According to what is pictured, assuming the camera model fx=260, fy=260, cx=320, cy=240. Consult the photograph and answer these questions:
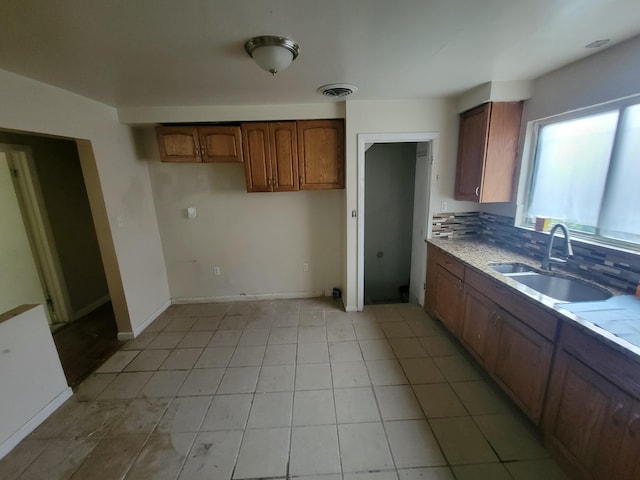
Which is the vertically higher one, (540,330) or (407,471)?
→ (540,330)

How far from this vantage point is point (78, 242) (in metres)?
3.30

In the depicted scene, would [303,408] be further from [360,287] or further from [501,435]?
[360,287]

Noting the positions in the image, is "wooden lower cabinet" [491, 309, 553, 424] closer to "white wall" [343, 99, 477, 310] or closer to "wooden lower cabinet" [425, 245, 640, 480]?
"wooden lower cabinet" [425, 245, 640, 480]

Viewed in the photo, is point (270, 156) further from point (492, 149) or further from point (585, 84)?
point (585, 84)

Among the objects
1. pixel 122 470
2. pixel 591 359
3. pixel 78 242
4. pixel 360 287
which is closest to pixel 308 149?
pixel 360 287

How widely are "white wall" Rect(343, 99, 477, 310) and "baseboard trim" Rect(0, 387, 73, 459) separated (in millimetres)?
2781

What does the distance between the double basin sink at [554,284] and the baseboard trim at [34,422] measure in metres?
3.41

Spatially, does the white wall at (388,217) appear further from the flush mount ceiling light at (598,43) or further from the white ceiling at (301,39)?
the flush mount ceiling light at (598,43)

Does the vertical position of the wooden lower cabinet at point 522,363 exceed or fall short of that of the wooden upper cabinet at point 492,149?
it falls short

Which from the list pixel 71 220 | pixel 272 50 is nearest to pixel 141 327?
pixel 71 220

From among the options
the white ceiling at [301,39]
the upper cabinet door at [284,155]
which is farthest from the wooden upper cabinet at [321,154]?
the white ceiling at [301,39]

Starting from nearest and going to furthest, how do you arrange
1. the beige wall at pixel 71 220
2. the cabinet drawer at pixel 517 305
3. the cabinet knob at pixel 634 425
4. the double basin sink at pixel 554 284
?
the cabinet knob at pixel 634 425 < the cabinet drawer at pixel 517 305 < the double basin sink at pixel 554 284 < the beige wall at pixel 71 220

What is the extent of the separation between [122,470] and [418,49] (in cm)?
301

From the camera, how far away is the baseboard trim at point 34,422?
1.58 metres
